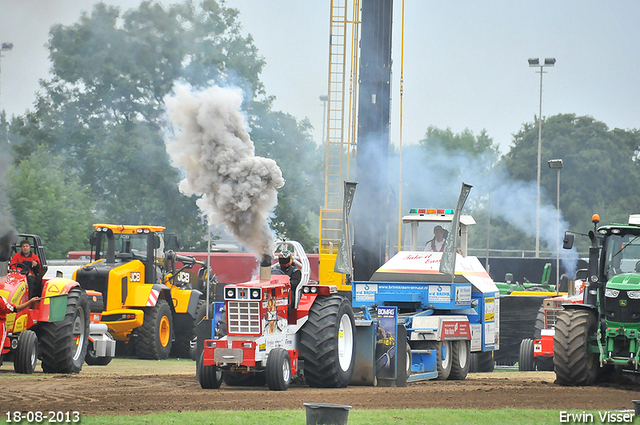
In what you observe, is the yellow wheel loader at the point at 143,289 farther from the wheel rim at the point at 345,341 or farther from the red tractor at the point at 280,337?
the wheel rim at the point at 345,341

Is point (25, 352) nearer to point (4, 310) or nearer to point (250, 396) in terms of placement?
point (4, 310)

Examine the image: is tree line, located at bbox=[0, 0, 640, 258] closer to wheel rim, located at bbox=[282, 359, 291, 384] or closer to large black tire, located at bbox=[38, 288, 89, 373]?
large black tire, located at bbox=[38, 288, 89, 373]

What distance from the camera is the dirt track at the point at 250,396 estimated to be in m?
10.0

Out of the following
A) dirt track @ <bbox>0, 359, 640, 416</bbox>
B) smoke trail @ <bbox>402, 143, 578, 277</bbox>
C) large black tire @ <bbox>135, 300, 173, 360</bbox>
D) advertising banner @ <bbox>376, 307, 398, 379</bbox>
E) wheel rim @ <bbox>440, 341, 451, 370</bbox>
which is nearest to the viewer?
dirt track @ <bbox>0, 359, 640, 416</bbox>

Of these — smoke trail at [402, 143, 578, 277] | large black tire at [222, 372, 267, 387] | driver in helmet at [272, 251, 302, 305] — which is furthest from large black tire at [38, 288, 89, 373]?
smoke trail at [402, 143, 578, 277]

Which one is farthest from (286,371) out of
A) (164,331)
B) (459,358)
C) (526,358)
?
(164,331)

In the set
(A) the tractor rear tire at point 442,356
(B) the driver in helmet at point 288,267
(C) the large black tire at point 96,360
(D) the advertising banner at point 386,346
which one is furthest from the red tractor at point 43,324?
(A) the tractor rear tire at point 442,356

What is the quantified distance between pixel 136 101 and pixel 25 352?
75.5ft

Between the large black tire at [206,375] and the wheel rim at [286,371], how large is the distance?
1.00 metres

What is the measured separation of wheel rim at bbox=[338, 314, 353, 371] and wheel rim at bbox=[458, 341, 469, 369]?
3.37 m

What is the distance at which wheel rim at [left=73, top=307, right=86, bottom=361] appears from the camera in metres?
15.7

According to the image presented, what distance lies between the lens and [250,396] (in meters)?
11.2

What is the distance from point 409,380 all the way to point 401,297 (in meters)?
2.07

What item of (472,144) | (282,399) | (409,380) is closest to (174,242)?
(409,380)
